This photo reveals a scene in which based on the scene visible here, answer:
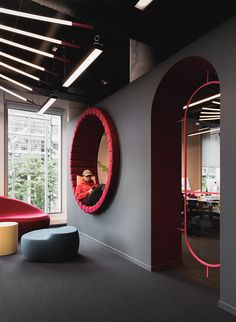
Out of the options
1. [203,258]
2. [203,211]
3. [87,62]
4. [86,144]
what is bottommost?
[203,258]

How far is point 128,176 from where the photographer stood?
4543mm

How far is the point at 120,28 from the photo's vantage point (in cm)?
347

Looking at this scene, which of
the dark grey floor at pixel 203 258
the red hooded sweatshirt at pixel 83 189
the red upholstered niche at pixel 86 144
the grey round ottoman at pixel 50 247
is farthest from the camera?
the red hooded sweatshirt at pixel 83 189

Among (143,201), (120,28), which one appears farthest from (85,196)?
(120,28)

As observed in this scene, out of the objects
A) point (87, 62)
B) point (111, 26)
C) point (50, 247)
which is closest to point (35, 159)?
point (50, 247)

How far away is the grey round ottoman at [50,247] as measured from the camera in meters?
4.19

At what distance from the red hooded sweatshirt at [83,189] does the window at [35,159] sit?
1.93 metres

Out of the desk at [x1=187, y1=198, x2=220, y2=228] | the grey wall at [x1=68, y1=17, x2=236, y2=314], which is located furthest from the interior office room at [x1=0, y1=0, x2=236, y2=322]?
the desk at [x1=187, y1=198, x2=220, y2=228]

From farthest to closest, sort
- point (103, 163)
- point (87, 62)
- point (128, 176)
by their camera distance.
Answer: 1. point (103, 163)
2. point (128, 176)
3. point (87, 62)

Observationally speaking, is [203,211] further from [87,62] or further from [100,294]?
[87,62]

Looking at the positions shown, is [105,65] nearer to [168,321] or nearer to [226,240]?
[226,240]

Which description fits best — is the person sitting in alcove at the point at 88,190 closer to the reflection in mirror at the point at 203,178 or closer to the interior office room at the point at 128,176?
the interior office room at the point at 128,176

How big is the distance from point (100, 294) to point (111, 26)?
3.41 m

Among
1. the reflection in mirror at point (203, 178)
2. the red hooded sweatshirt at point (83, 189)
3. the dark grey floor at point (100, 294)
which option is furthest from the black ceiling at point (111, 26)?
the dark grey floor at point (100, 294)
